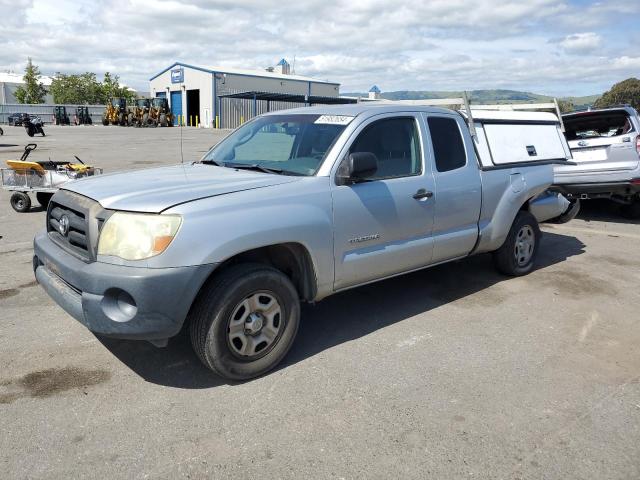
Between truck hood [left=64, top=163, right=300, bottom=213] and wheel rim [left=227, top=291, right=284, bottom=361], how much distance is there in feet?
2.39

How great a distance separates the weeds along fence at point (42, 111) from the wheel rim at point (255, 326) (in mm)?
58271

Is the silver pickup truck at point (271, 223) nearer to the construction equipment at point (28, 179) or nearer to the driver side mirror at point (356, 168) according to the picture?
the driver side mirror at point (356, 168)

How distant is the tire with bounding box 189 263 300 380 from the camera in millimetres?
3271

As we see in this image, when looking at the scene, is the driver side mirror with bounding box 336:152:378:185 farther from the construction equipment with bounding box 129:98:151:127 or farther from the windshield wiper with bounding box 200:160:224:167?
the construction equipment with bounding box 129:98:151:127

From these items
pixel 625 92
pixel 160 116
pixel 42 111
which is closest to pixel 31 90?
pixel 42 111

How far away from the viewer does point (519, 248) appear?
5.85 m

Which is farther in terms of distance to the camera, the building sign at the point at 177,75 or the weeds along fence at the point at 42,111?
the building sign at the point at 177,75

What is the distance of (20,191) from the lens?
8734 millimetres

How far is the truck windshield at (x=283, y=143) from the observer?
4.09m

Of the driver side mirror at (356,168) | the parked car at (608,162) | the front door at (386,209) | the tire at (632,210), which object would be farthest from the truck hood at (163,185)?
the tire at (632,210)

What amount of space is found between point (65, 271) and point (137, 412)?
3.22 feet

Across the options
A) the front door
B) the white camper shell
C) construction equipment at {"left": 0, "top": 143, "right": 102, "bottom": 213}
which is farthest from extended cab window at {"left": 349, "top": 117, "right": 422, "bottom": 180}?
construction equipment at {"left": 0, "top": 143, "right": 102, "bottom": 213}

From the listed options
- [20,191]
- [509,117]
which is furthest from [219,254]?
[20,191]

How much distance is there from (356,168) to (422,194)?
89 centimetres
